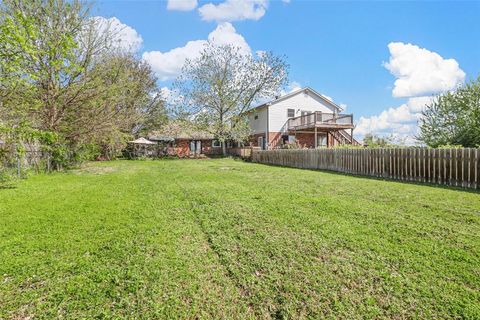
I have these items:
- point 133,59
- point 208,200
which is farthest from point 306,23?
point 133,59

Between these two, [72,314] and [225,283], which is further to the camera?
[225,283]

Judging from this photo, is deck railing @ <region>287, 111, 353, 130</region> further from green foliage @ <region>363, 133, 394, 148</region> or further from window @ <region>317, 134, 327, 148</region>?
window @ <region>317, 134, 327, 148</region>

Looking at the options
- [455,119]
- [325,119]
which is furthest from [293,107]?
A: [455,119]

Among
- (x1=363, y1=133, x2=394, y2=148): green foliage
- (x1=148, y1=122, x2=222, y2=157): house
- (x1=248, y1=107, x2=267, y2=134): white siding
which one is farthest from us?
(x1=148, y1=122, x2=222, y2=157): house

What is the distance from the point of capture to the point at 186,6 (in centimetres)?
1198

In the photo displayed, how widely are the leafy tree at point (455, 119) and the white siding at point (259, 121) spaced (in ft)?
45.8

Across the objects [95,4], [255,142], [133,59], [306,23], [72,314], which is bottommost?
[72,314]

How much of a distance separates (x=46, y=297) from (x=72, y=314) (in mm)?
449

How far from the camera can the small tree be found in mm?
27594

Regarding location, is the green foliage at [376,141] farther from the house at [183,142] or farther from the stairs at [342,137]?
the house at [183,142]

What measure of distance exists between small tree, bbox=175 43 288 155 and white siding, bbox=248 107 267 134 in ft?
6.01

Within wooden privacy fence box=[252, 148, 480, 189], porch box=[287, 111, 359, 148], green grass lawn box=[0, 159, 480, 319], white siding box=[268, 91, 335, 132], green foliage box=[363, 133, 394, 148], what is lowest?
green grass lawn box=[0, 159, 480, 319]

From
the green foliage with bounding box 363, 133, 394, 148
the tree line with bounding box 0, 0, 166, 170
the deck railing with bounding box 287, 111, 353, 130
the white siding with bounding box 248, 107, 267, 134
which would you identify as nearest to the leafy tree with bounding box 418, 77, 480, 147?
the green foliage with bounding box 363, 133, 394, 148

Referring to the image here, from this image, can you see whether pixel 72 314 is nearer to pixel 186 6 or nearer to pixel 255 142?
pixel 186 6
